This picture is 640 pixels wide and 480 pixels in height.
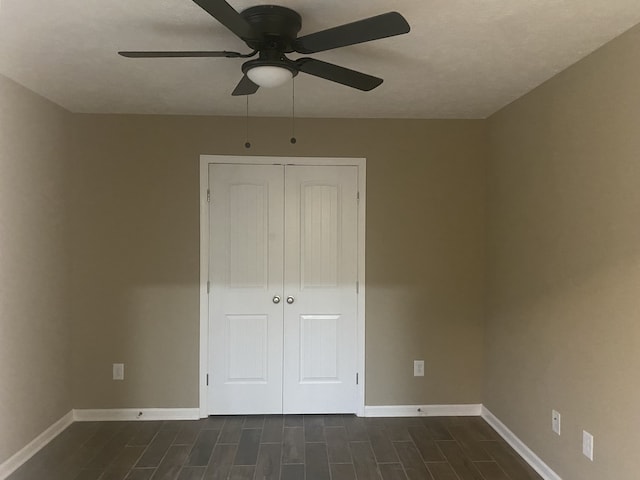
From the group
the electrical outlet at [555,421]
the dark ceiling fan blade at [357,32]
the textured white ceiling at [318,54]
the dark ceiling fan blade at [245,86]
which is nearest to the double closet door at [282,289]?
the textured white ceiling at [318,54]

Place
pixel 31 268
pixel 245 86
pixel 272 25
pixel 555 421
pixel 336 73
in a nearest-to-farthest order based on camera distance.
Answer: pixel 272 25 → pixel 336 73 → pixel 245 86 → pixel 555 421 → pixel 31 268

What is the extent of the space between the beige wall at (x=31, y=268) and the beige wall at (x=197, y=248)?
17cm

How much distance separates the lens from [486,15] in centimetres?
185

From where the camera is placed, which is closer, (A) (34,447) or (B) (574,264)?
(B) (574,264)

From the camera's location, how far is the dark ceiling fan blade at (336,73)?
1803mm

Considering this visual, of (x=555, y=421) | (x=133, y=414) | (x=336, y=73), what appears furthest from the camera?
(x=133, y=414)

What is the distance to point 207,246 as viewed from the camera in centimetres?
344

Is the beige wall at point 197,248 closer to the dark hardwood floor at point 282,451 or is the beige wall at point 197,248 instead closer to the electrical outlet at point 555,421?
the dark hardwood floor at point 282,451

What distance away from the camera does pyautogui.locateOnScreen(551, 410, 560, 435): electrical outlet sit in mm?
2502

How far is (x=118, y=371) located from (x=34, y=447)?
70cm

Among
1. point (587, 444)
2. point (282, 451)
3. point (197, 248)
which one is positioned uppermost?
point (197, 248)

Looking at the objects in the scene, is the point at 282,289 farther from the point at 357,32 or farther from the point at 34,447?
the point at 357,32

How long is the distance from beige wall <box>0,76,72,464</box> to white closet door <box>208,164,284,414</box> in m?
1.08

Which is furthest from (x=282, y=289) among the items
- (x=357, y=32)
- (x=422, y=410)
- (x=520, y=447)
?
(x=357, y=32)
